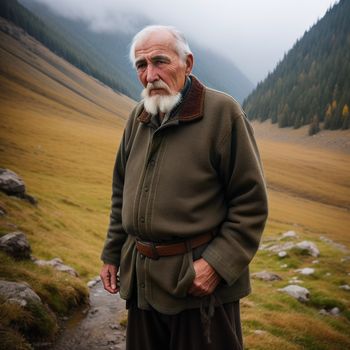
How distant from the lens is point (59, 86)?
421 feet

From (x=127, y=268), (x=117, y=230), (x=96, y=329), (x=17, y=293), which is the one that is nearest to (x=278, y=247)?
(x=96, y=329)

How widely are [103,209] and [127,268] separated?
2685cm

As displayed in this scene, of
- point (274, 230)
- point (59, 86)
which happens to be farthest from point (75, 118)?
point (274, 230)

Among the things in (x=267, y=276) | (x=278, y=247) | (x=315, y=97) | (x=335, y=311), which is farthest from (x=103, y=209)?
(x=315, y=97)

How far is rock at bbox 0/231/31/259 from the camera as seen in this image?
8.85 m

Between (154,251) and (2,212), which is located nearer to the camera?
(154,251)

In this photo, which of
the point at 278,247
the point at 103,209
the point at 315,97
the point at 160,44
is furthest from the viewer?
the point at 315,97

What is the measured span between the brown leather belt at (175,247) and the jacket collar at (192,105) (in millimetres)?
A: 1152

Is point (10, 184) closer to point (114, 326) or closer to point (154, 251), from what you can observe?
point (114, 326)

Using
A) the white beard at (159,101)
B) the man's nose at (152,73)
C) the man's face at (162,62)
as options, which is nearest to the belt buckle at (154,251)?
the white beard at (159,101)

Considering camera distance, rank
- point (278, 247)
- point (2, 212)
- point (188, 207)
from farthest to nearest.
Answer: point (278, 247)
point (2, 212)
point (188, 207)

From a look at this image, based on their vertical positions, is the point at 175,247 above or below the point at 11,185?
above

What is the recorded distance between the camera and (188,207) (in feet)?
9.63

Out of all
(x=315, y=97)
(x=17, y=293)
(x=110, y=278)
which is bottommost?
(x=17, y=293)
